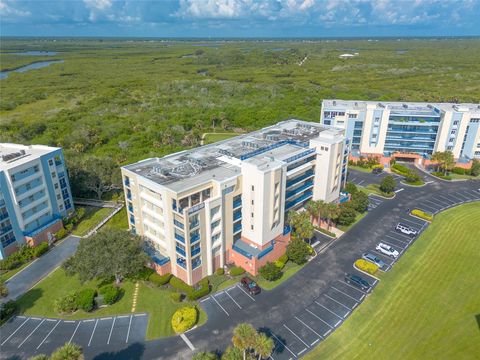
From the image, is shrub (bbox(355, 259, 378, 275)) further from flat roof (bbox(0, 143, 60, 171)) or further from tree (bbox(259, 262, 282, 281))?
flat roof (bbox(0, 143, 60, 171))

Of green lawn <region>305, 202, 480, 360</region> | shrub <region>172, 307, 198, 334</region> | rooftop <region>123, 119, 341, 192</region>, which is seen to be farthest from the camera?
rooftop <region>123, 119, 341, 192</region>

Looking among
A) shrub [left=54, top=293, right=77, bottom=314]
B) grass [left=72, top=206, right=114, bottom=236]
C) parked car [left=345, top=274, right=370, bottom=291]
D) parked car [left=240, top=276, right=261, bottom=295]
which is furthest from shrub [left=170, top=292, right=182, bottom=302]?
grass [left=72, top=206, right=114, bottom=236]

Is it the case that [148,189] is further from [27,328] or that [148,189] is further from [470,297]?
[470,297]

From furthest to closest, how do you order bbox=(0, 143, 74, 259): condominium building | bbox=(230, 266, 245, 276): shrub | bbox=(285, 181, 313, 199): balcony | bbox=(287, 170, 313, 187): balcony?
bbox=(285, 181, 313, 199): balcony, bbox=(287, 170, 313, 187): balcony, bbox=(0, 143, 74, 259): condominium building, bbox=(230, 266, 245, 276): shrub

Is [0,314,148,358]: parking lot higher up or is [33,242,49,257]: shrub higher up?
[33,242,49,257]: shrub

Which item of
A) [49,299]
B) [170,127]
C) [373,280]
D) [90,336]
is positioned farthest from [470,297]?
[170,127]

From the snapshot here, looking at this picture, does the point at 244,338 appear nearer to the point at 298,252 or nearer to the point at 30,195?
the point at 298,252

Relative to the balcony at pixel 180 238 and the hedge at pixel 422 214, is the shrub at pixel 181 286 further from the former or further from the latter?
the hedge at pixel 422 214
